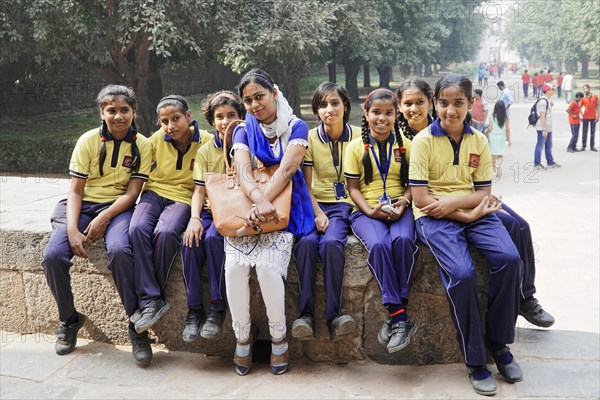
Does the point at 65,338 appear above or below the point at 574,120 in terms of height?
below

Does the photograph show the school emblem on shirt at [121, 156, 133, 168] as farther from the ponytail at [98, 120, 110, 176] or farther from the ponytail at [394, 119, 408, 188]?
the ponytail at [394, 119, 408, 188]

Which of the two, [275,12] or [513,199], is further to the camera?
[275,12]

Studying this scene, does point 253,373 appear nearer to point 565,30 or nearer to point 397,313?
point 397,313

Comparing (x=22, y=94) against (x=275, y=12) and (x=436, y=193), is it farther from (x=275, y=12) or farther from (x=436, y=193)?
(x=436, y=193)

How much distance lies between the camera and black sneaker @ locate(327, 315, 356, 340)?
9.77ft

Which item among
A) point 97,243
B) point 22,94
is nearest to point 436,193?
point 97,243

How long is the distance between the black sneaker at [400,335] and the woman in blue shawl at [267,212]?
575 mm

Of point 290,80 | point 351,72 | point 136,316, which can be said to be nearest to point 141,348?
point 136,316

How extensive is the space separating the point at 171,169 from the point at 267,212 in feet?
3.11

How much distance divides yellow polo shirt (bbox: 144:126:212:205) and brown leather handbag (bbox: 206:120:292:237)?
45cm

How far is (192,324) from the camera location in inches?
124

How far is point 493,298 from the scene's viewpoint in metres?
2.91

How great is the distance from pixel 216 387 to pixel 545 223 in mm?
5735

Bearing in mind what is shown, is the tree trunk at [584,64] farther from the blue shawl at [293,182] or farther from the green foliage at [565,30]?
the blue shawl at [293,182]
